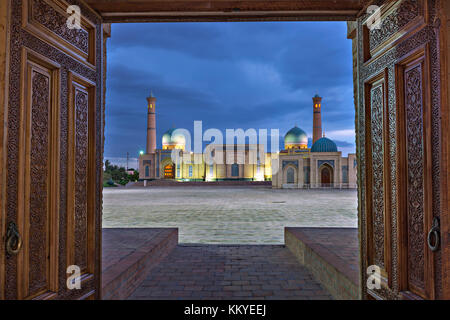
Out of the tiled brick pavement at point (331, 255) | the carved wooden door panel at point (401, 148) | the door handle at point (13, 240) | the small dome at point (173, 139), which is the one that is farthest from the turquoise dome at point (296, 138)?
the door handle at point (13, 240)

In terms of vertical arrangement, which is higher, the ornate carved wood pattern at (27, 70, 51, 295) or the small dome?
the small dome

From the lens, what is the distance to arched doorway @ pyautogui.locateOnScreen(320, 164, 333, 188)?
2859 centimetres

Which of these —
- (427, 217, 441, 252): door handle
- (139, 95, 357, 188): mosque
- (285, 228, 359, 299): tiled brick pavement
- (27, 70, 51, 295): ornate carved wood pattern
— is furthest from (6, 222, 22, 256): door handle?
(139, 95, 357, 188): mosque

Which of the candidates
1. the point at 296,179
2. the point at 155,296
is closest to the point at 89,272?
the point at 155,296

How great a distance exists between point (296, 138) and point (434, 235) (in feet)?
121

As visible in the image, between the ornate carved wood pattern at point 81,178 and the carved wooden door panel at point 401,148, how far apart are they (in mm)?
2266

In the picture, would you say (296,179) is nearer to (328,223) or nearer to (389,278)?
(328,223)

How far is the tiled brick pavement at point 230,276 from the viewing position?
10.1ft

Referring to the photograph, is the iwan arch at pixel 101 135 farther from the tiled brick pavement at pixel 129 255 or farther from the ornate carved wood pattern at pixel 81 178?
the tiled brick pavement at pixel 129 255

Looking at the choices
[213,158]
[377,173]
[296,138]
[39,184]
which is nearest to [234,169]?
[213,158]

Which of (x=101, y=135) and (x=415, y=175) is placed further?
(x=101, y=135)

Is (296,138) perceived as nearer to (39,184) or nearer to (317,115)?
(317,115)

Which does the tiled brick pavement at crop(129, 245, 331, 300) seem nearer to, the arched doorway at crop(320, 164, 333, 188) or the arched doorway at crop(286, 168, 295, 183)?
the arched doorway at crop(286, 168, 295, 183)

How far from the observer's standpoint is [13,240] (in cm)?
164
